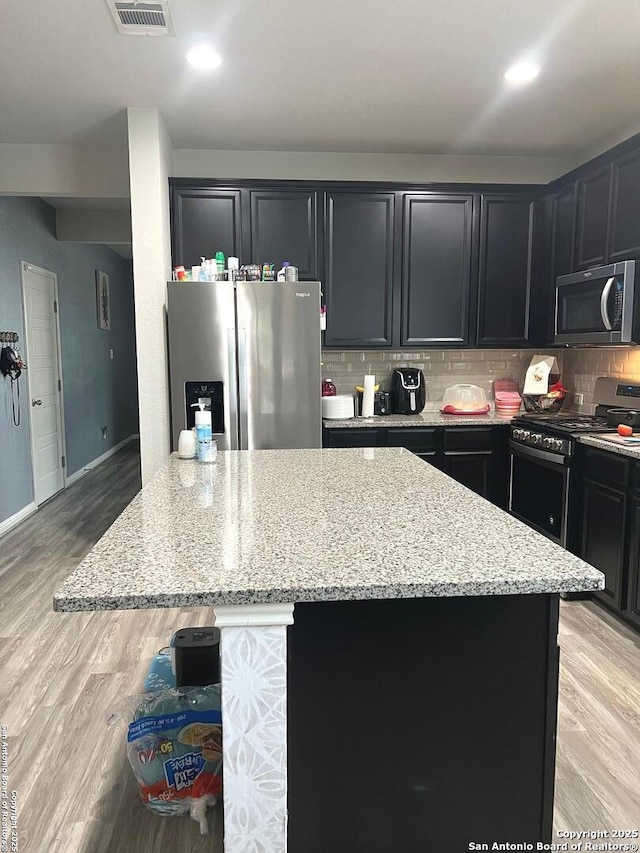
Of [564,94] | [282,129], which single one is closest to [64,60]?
[282,129]

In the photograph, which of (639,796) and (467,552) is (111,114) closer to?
(467,552)

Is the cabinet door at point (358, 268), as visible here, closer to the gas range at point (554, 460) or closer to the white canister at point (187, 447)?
the gas range at point (554, 460)

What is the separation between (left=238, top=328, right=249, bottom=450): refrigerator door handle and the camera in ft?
11.8

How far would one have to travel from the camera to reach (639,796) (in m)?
1.82

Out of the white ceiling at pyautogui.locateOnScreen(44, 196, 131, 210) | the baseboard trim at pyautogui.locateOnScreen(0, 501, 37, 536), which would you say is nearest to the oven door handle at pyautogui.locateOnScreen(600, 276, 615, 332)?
the white ceiling at pyautogui.locateOnScreen(44, 196, 131, 210)

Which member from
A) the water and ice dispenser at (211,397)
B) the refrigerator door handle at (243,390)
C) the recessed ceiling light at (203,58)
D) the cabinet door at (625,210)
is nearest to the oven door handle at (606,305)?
the cabinet door at (625,210)

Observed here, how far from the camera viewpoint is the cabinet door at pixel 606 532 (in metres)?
2.94

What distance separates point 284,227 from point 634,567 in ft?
9.34

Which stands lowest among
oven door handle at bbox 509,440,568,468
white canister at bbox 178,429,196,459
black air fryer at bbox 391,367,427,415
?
oven door handle at bbox 509,440,568,468

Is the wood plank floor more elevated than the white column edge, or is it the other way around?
the white column edge

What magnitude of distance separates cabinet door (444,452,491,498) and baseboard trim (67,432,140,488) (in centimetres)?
413

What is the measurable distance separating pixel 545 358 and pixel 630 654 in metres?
2.28

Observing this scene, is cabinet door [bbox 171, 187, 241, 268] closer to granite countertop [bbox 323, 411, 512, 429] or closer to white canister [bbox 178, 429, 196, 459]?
granite countertop [bbox 323, 411, 512, 429]

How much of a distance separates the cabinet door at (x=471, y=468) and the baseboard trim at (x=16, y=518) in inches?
130
